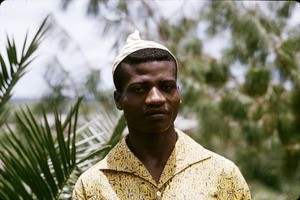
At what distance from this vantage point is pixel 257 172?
22.8ft

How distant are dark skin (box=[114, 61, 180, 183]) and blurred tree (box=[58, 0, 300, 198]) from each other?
13.1 feet

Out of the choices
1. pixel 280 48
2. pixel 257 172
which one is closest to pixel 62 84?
pixel 280 48

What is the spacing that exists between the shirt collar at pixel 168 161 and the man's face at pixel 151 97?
0.08 meters

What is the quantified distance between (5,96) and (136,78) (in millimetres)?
1134

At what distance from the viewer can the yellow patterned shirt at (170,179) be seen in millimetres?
1500

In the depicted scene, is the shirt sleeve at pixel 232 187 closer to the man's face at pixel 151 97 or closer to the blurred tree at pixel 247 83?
the man's face at pixel 151 97

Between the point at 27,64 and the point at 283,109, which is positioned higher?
the point at 27,64

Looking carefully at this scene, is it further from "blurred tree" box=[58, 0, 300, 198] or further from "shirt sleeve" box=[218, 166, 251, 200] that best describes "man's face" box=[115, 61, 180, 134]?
"blurred tree" box=[58, 0, 300, 198]

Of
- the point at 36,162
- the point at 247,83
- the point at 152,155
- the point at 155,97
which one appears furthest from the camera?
the point at 247,83

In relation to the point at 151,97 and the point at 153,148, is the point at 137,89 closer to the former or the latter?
the point at 151,97

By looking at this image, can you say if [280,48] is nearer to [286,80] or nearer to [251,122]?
[286,80]

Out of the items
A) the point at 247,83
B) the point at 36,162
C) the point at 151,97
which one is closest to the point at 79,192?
the point at 151,97

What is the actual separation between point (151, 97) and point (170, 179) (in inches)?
8.4

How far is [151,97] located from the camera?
4.79 feet
